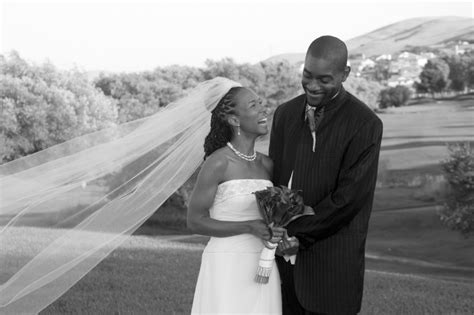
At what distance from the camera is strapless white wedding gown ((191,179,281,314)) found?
4.22 meters

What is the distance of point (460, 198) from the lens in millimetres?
13281

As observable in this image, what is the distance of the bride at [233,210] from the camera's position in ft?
13.7

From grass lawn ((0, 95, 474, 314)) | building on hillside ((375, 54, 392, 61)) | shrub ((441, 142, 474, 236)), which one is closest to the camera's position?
grass lawn ((0, 95, 474, 314))

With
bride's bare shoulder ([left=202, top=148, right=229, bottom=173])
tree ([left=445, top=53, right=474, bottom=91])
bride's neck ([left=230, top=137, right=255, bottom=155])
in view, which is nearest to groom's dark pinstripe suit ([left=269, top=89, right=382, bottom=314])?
bride's neck ([left=230, top=137, right=255, bottom=155])

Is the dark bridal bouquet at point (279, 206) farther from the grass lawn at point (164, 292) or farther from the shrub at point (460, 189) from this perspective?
the shrub at point (460, 189)

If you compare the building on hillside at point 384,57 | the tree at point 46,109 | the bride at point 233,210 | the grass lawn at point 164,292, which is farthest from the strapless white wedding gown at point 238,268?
the tree at point 46,109

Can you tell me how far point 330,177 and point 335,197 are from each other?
5.6 inches

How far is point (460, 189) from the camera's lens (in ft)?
43.2

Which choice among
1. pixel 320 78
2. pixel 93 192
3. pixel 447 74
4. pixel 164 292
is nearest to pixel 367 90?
pixel 447 74

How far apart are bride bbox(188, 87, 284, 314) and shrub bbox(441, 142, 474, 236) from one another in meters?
9.36

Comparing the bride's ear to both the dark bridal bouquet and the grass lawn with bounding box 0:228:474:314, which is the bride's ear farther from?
the grass lawn with bounding box 0:228:474:314

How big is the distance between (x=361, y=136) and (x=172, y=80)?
1320 cm

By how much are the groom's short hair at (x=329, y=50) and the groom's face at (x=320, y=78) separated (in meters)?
0.02

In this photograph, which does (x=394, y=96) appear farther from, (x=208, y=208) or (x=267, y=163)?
(x=208, y=208)
